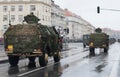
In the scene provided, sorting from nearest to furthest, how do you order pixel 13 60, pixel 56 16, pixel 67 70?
pixel 67 70
pixel 13 60
pixel 56 16

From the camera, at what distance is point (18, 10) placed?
134875 millimetres

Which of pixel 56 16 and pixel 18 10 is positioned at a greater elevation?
pixel 18 10

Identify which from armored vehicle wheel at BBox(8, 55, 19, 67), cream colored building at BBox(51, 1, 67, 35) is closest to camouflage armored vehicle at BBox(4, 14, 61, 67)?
armored vehicle wheel at BBox(8, 55, 19, 67)

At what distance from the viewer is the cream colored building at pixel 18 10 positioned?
132625mm

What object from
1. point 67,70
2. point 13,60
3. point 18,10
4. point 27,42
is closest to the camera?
point 67,70

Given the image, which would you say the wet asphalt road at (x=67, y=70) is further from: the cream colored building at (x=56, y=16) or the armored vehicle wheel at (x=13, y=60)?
the cream colored building at (x=56, y=16)

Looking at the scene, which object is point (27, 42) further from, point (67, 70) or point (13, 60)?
point (67, 70)

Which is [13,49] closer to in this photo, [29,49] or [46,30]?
[29,49]

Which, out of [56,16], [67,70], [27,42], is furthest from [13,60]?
[56,16]

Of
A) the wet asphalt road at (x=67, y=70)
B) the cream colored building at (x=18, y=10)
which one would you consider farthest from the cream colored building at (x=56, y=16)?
the wet asphalt road at (x=67, y=70)

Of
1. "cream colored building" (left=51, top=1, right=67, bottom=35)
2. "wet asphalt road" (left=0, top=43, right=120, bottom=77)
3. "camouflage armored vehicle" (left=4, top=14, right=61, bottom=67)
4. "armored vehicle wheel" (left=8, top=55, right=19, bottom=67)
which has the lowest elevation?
"wet asphalt road" (left=0, top=43, right=120, bottom=77)

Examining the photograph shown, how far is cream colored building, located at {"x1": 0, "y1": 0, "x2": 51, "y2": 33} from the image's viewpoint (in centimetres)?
13262

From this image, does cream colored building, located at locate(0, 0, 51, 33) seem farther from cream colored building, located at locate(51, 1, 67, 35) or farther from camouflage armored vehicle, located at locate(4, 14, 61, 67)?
camouflage armored vehicle, located at locate(4, 14, 61, 67)

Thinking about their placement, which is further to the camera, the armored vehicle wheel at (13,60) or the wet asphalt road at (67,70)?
the armored vehicle wheel at (13,60)
